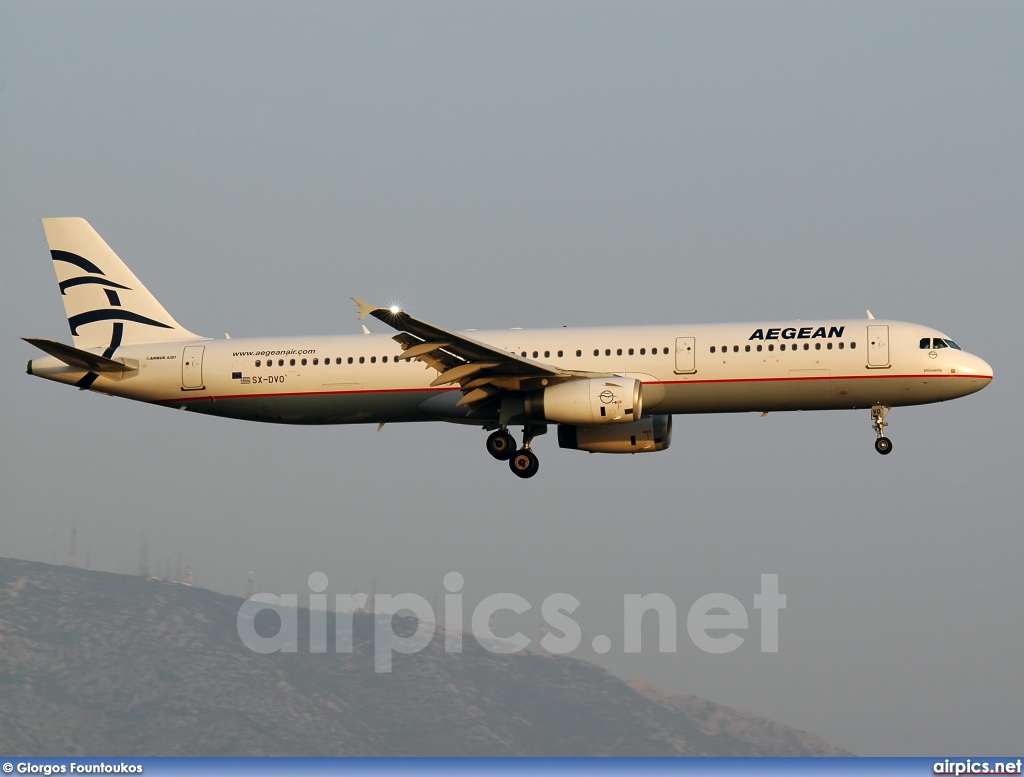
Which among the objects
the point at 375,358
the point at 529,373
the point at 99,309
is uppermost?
the point at 99,309

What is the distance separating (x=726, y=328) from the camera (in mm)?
45562

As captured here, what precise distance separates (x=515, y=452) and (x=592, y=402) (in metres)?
4.72

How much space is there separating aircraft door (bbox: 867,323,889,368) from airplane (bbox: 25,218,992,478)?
0.11 ft

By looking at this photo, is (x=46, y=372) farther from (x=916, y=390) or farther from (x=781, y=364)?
(x=916, y=390)

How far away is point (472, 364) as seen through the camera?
44719 millimetres

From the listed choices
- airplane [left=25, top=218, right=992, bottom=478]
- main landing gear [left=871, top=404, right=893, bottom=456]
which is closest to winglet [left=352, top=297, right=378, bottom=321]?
airplane [left=25, top=218, right=992, bottom=478]

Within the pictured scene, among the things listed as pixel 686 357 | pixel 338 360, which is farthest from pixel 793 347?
pixel 338 360

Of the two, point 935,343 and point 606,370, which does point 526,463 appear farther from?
point 935,343

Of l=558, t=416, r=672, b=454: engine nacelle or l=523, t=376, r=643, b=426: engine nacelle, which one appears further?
l=558, t=416, r=672, b=454: engine nacelle

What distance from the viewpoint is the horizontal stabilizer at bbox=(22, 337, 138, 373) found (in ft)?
154

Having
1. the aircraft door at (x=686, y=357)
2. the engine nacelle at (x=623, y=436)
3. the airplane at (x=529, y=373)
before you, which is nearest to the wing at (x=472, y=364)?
the airplane at (x=529, y=373)

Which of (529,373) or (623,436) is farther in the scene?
(623,436)

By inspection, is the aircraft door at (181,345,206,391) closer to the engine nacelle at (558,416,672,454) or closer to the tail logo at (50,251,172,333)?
the tail logo at (50,251,172,333)

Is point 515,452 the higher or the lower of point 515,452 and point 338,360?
the lower
